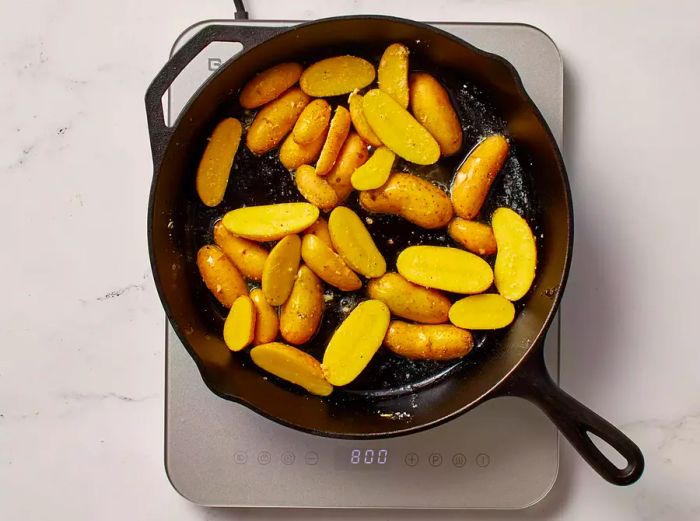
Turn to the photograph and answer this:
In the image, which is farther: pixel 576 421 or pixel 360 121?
pixel 360 121

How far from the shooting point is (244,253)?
810 mm

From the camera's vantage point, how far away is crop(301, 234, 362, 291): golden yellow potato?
797 millimetres

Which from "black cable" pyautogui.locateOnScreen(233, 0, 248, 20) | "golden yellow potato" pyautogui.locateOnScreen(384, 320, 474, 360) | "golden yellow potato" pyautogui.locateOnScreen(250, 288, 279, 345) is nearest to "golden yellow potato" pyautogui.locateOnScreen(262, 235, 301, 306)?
"golden yellow potato" pyautogui.locateOnScreen(250, 288, 279, 345)

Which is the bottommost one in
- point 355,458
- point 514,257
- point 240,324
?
point 355,458

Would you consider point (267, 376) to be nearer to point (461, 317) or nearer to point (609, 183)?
point (461, 317)

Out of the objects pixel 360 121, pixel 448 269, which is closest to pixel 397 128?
pixel 360 121

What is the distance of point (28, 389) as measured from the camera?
2.82 feet

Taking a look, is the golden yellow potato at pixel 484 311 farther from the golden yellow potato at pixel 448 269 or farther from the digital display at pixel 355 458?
the digital display at pixel 355 458

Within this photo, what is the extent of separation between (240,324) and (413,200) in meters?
0.21

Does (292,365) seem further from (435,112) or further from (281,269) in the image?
(435,112)

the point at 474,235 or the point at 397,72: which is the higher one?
the point at 397,72

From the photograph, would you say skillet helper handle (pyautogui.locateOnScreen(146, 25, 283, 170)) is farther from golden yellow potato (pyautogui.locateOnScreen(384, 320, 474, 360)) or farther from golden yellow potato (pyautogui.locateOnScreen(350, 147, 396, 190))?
golden yellow potato (pyautogui.locateOnScreen(384, 320, 474, 360))

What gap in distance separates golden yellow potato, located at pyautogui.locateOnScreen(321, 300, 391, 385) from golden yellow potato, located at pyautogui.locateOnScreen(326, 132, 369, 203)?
0.12 m

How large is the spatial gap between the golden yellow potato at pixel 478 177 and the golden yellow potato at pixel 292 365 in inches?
8.4
